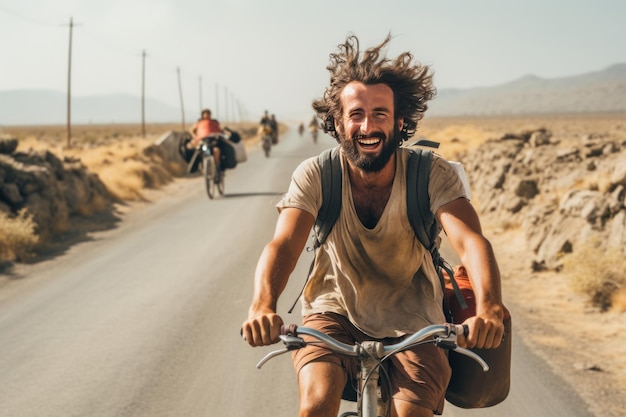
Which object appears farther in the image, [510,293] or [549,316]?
[510,293]

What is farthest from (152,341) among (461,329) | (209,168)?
(209,168)

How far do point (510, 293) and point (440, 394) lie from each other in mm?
6968

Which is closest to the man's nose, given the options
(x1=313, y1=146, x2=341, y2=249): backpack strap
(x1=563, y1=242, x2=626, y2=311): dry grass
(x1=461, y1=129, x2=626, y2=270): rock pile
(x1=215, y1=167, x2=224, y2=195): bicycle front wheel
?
(x1=313, y1=146, x2=341, y2=249): backpack strap

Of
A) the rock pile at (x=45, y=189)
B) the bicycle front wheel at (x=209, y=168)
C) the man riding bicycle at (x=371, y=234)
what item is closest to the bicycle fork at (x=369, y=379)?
the man riding bicycle at (x=371, y=234)

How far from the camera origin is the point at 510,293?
977cm

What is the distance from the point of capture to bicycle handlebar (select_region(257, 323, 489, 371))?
280cm

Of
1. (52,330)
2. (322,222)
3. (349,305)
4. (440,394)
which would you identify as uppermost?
(322,222)

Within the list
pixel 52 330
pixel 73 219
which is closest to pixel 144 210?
pixel 73 219

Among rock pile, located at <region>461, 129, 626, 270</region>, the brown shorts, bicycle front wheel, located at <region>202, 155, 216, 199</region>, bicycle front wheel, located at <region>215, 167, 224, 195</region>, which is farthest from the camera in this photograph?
bicycle front wheel, located at <region>215, 167, 224, 195</region>

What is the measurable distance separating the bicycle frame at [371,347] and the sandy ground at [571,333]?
3357mm

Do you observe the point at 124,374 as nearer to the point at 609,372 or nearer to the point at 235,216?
the point at 609,372

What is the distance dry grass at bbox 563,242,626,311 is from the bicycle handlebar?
21.8ft

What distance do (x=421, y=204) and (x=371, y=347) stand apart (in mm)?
740

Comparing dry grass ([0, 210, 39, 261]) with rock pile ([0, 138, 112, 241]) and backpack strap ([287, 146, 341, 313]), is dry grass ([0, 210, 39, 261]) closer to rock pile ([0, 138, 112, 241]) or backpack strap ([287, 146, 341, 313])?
rock pile ([0, 138, 112, 241])
